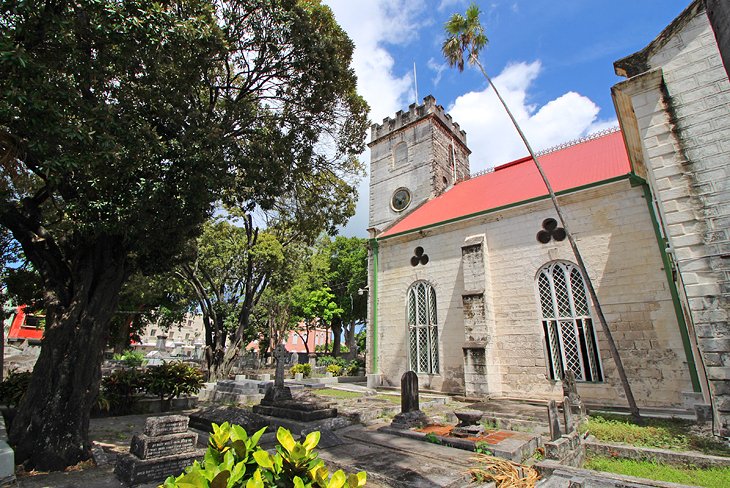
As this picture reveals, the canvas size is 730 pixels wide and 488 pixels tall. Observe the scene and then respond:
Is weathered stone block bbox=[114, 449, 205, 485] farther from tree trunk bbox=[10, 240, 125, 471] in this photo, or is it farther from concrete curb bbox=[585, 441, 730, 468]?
concrete curb bbox=[585, 441, 730, 468]

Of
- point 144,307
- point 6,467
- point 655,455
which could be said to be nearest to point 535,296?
point 655,455

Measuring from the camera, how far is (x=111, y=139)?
5426 millimetres

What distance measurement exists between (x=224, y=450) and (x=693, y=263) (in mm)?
9127

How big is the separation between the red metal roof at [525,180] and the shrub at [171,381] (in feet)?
34.7

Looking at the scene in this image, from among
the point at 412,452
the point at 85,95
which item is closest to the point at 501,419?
the point at 412,452

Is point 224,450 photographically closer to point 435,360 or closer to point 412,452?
point 412,452

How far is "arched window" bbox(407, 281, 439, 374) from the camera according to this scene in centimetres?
1517

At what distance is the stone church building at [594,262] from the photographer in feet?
24.1

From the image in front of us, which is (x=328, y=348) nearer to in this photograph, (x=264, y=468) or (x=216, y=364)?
(x=216, y=364)

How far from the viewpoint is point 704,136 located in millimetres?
7496

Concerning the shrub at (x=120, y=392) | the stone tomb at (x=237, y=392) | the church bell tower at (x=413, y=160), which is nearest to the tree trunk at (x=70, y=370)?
the shrub at (x=120, y=392)

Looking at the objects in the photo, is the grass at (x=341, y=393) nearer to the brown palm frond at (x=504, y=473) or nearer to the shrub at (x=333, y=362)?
the brown palm frond at (x=504, y=473)

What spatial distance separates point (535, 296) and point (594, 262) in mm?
2218

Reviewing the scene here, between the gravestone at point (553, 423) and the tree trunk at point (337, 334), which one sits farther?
the tree trunk at point (337, 334)
